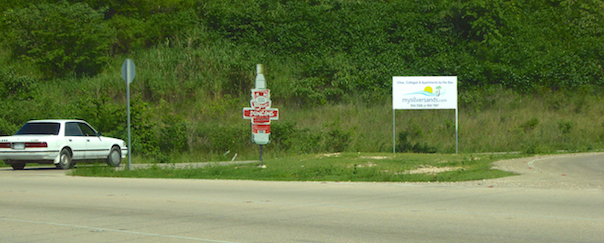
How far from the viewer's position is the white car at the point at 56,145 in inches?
844

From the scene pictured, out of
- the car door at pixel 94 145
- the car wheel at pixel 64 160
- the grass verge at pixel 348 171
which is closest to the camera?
the grass verge at pixel 348 171

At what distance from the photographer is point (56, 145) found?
71.4 ft

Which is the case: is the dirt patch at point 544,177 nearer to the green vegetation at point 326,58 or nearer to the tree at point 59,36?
the green vegetation at point 326,58

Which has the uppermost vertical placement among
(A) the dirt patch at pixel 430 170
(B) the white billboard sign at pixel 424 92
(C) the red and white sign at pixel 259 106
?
(B) the white billboard sign at pixel 424 92

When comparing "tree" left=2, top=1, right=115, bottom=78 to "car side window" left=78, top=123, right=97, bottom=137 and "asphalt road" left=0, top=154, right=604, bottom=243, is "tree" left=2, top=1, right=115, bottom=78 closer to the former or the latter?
"car side window" left=78, top=123, right=97, bottom=137

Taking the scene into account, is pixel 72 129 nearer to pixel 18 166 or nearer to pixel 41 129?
pixel 41 129

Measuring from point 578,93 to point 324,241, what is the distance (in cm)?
3702

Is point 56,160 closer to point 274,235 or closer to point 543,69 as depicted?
point 274,235

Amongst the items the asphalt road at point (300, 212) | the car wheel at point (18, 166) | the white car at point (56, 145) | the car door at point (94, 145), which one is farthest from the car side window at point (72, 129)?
the asphalt road at point (300, 212)

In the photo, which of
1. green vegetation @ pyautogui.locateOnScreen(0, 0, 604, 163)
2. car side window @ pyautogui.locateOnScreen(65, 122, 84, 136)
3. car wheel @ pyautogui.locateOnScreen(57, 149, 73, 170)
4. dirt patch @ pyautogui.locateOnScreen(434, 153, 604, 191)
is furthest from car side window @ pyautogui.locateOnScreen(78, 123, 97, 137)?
dirt patch @ pyautogui.locateOnScreen(434, 153, 604, 191)

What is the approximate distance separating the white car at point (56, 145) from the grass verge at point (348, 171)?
1.90 metres

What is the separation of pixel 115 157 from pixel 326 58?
22.4 m

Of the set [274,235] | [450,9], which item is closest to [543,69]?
[450,9]

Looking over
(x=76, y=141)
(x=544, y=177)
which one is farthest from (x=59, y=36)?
(x=544, y=177)
